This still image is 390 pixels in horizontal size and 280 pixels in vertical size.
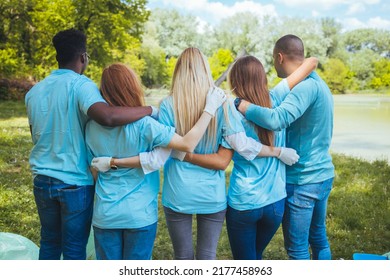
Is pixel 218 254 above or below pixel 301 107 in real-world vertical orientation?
below

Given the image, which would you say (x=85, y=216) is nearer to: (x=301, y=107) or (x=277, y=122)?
(x=277, y=122)

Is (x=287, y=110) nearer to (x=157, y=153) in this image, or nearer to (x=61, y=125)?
(x=157, y=153)

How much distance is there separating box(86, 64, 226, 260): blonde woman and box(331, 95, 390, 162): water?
562cm

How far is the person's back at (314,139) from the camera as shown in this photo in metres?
2.12

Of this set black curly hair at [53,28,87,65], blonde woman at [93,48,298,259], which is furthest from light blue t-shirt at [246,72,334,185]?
black curly hair at [53,28,87,65]

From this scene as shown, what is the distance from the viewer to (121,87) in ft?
5.99

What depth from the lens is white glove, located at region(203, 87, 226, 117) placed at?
1860 millimetres

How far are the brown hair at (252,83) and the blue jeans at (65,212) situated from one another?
779 mm

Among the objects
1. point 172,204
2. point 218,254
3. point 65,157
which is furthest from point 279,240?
point 65,157

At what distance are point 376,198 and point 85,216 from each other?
372 centimetres

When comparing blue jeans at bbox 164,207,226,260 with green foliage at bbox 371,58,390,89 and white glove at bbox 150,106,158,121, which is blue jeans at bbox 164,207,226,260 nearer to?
white glove at bbox 150,106,158,121

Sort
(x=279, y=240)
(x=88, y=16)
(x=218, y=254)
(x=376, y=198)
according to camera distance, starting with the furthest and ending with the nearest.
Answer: (x=88, y=16), (x=376, y=198), (x=279, y=240), (x=218, y=254)

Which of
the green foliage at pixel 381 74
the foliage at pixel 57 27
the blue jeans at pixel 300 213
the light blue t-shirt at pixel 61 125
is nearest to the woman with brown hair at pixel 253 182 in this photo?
the blue jeans at pixel 300 213
